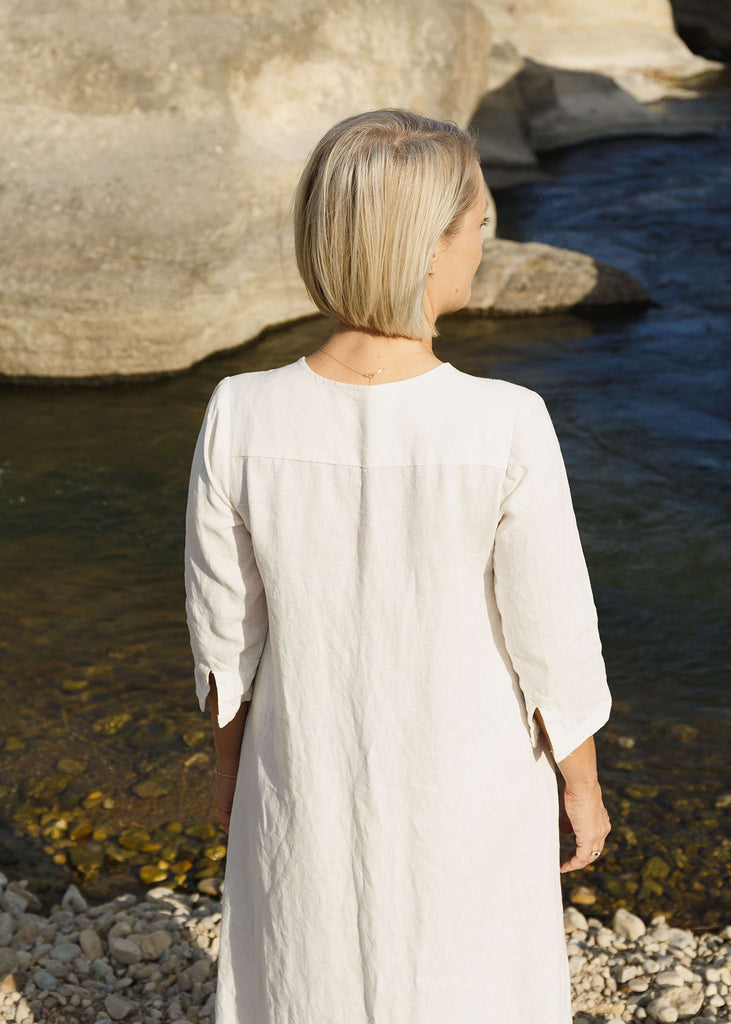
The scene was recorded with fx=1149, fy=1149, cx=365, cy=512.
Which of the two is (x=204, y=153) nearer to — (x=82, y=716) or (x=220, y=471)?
(x=82, y=716)

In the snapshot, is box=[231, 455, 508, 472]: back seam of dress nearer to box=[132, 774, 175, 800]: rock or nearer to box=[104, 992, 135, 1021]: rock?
box=[104, 992, 135, 1021]: rock

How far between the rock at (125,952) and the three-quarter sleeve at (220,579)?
1448mm

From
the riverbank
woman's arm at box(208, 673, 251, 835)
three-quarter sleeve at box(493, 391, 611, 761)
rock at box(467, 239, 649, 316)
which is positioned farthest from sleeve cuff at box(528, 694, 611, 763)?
rock at box(467, 239, 649, 316)

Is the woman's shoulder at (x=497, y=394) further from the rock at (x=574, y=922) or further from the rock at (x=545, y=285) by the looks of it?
the rock at (x=545, y=285)

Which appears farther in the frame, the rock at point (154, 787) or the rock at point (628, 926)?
the rock at point (154, 787)

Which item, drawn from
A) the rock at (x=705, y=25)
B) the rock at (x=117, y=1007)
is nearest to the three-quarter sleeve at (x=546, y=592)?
the rock at (x=117, y=1007)

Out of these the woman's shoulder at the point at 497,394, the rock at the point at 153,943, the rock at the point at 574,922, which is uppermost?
the woman's shoulder at the point at 497,394

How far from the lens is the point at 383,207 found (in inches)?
63.2

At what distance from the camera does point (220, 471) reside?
186 cm

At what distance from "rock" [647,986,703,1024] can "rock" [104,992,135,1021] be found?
1.35 meters

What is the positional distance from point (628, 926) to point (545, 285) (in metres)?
7.58

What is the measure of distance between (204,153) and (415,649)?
24.7 ft

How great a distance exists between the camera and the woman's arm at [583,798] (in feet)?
6.37

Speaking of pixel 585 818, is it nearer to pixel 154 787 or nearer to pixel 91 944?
pixel 91 944
